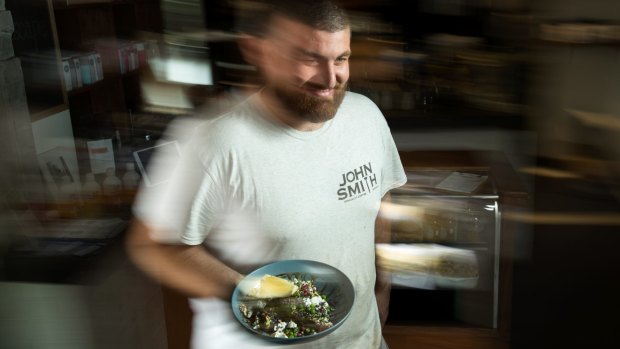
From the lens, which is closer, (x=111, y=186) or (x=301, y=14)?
(x=301, y=14)

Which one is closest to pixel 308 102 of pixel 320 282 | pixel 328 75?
pixel 328 75

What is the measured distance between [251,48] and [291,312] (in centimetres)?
23

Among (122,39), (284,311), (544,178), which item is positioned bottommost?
(284,311)

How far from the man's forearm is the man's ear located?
21 cm

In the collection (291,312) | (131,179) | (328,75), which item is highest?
(328,75)

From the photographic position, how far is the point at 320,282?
0.49 metres

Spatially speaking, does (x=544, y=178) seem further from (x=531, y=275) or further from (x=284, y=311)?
(x=284, y=311)

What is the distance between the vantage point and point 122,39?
1.48 feet

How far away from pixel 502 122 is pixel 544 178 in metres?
0.06

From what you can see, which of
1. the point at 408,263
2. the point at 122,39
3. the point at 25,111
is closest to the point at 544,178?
the point at 408,263

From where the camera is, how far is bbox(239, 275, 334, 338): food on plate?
0.45m

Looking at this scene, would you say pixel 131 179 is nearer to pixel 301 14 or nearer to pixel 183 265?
pixel 183 265

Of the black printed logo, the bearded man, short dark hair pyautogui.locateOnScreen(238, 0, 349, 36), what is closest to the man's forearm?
the bearded man

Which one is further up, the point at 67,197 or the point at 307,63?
the point at 307,63
